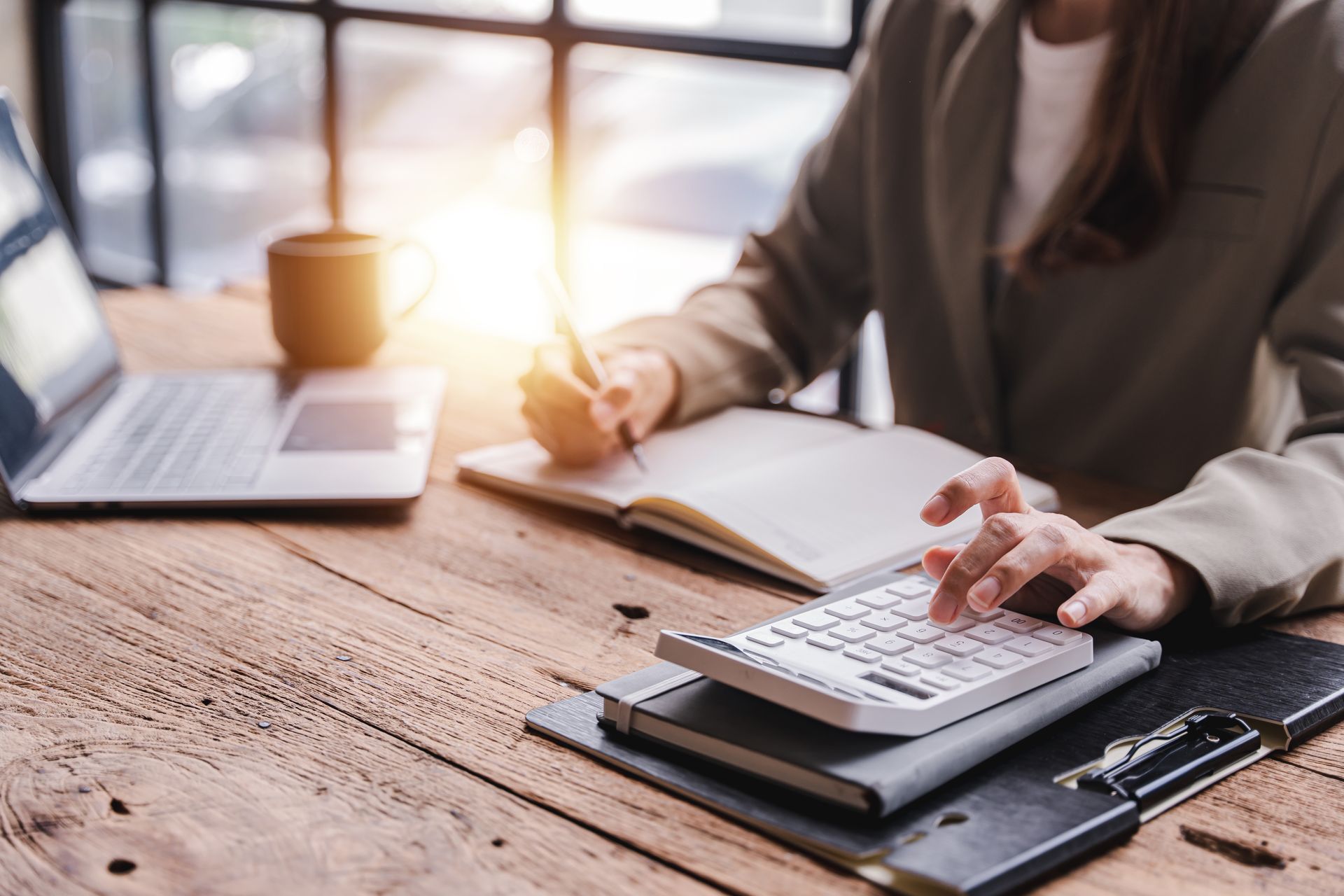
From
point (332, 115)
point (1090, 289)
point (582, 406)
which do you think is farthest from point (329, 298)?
point (332, 115)

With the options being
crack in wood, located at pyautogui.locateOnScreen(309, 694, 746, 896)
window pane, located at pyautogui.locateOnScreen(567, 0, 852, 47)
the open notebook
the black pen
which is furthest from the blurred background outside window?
crack in wood, located at pyautogui.locateOnScreen(309, 694, 746, 896)

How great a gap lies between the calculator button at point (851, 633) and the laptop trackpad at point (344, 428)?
487mm

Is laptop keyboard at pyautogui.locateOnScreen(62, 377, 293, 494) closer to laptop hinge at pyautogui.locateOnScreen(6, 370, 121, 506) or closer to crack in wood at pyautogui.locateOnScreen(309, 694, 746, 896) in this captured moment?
laptop hinge at pyautogui.locateOnScreen(6, 370, 121, 506)

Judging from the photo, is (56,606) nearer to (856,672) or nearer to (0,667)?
(0,667)

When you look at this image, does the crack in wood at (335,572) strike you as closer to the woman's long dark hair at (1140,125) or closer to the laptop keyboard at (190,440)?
the laptop keyboard at (190,440)

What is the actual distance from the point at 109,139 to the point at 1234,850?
2.78 m

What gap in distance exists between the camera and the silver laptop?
0.87m

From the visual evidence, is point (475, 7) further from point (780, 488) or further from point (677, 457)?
point (780, 488)

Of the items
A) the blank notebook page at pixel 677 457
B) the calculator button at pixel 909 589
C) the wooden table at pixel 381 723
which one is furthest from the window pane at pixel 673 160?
the calculator button at pixel 909 589

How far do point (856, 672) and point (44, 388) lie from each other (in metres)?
0.71

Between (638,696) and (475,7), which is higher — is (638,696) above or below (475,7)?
below

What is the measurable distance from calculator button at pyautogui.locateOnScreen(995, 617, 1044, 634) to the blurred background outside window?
2.70 ft

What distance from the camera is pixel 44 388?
0.94 meters

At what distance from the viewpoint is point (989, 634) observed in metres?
0.59
